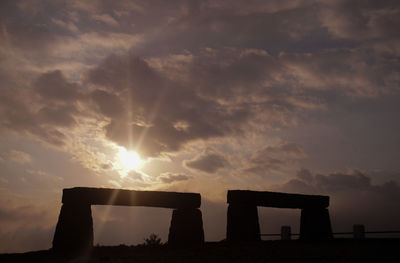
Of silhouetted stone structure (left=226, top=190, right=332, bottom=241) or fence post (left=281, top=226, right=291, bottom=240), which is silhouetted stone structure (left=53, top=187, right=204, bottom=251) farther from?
fence post (left=281, top=226, right=291, bottom=240)

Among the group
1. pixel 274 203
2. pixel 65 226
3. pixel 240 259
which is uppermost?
pixel 274 203

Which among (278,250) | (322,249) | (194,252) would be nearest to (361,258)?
(322,249)

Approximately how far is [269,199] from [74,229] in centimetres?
839

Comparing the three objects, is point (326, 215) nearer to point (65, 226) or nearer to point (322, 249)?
point (322, 249)

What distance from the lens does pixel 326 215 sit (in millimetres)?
20344

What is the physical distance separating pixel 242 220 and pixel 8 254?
9.29 metres

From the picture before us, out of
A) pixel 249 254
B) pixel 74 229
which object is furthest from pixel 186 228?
pixel 249 254

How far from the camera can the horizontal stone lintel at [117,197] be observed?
17312 millimetres

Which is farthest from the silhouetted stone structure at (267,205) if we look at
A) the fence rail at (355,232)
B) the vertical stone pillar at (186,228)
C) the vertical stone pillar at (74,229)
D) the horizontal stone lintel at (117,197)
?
the vertical stone pillar at (74,229)

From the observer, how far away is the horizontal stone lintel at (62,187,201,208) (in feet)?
56.8

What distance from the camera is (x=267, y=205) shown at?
19281 millimetres

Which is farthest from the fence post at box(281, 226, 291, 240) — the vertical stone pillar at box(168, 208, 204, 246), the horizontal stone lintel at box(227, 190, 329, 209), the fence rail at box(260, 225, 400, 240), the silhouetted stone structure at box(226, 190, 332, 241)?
the vertical stone pillar at box(168, 208, 204, 246)

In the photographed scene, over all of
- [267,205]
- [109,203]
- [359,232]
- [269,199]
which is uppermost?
[269,199]

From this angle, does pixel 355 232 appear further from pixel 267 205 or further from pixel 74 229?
pixel 74 229
